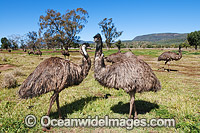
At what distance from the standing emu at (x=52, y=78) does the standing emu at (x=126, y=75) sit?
65 centimetres

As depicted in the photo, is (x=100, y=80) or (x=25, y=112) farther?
(x=25, y=112)

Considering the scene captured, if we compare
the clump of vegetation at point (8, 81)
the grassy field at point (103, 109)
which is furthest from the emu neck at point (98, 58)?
the clump of vegetation at point (8, 81)

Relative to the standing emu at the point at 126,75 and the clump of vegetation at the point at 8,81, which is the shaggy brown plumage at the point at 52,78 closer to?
the standing emu at the point at 126,75

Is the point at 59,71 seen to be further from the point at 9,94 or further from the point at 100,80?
the point at 9,94

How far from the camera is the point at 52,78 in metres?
4.50

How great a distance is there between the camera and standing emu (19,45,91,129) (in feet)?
14.4

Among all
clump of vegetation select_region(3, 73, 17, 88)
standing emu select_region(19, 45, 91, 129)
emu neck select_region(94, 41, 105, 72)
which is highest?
emu neck select_region(94, 41, 105, 72)

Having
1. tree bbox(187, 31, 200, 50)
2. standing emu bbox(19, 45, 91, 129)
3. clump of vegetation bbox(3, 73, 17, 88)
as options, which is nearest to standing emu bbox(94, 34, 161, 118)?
standing emu bbox(19, 45, 91, 129)

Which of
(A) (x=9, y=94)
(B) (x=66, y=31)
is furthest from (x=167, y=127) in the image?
(B) (x=66, y=31)

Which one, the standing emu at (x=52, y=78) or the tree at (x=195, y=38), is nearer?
the standing emu at (x=52, y=78)

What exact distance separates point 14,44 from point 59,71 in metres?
102

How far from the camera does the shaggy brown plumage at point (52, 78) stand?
14.4 feet

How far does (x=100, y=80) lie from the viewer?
15.9ft

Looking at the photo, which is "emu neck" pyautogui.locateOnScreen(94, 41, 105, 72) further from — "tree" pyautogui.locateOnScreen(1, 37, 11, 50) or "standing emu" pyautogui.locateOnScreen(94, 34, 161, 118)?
"tree" pyautogui.locateOnScreen(1, 37, 11, 50)
